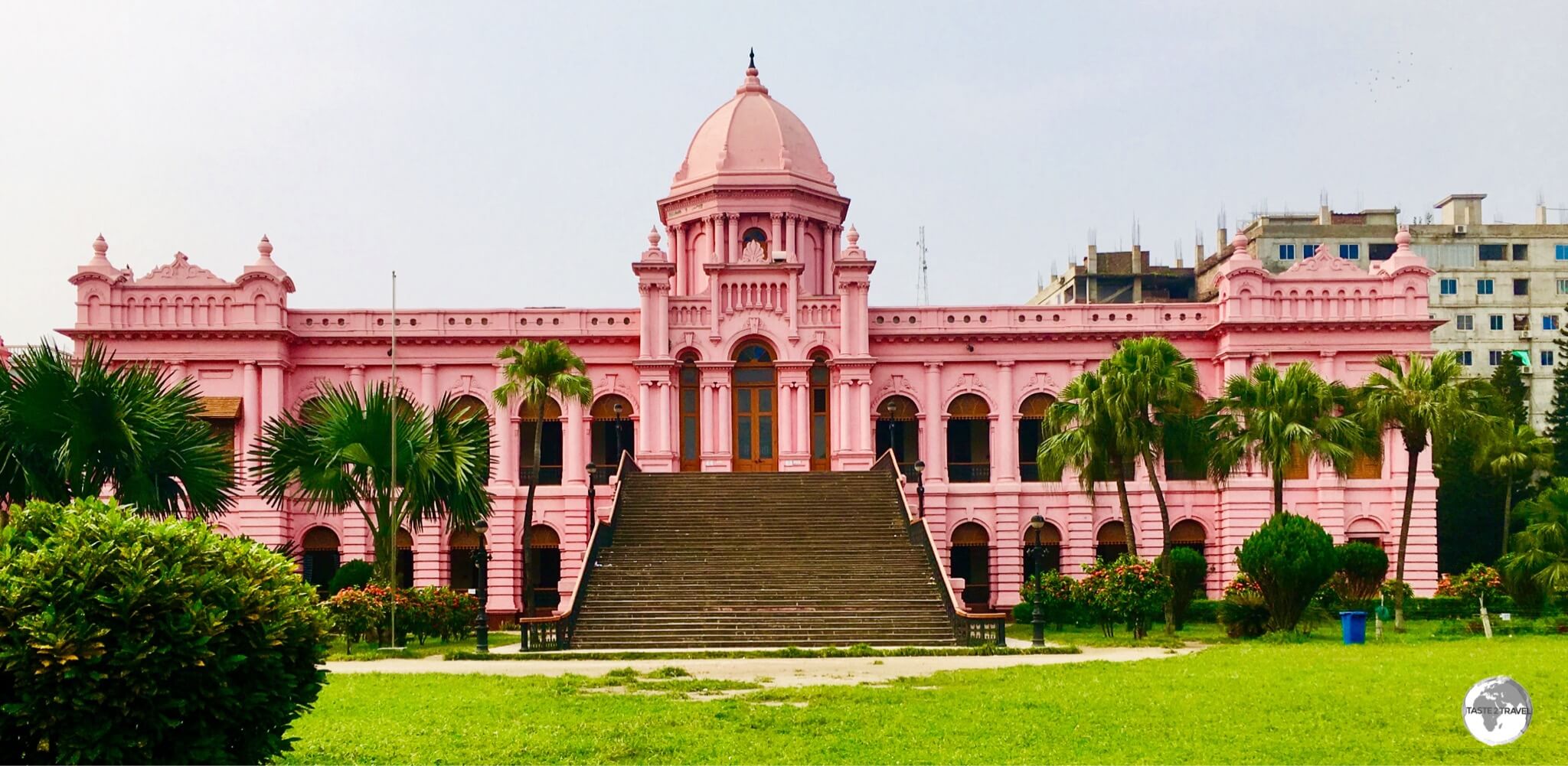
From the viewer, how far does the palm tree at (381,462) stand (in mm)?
32469

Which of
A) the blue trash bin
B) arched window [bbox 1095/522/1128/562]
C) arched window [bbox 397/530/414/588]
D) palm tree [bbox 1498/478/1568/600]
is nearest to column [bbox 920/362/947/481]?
arched window [bbox 1095/522/1128/562]

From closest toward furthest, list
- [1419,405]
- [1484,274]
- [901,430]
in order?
[1419,405] → [901,430] → [1484,274]

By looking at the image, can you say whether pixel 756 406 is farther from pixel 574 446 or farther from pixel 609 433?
pixel 574 446

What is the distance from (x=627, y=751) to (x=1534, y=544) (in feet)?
91.1

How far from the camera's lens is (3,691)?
12055 mm

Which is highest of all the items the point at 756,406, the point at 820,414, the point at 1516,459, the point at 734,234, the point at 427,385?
the point at 734,234

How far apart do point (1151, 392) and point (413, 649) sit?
1638cm

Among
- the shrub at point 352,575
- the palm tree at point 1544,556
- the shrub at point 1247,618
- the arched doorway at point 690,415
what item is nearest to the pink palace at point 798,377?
the arched doorway at point 690,415

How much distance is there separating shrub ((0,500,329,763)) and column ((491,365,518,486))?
3204 centimetres

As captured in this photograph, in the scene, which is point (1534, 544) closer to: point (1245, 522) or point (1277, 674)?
point (1245, 522)

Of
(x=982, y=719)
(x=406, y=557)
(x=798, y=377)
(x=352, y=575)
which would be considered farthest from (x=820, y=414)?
(x=982, y=719)

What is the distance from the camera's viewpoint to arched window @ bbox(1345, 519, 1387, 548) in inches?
1753

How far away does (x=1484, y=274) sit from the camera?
260ft

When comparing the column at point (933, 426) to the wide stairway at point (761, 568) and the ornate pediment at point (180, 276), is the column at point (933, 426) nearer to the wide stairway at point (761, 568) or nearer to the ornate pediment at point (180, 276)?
the wide stairway at point (761, 568)
